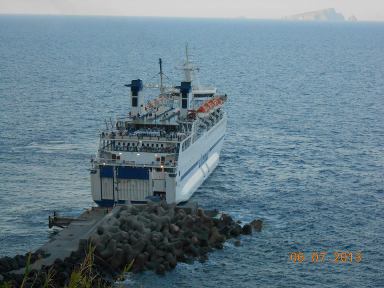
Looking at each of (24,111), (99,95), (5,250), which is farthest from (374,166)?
(99,95)

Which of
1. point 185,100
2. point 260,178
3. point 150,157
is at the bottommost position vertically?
point 260,178

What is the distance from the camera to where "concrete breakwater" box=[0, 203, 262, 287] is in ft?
160

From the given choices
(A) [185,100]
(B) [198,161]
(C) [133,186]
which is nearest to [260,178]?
(B) [198,161]

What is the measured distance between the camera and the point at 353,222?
63031 mm

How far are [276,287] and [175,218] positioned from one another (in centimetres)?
1088
